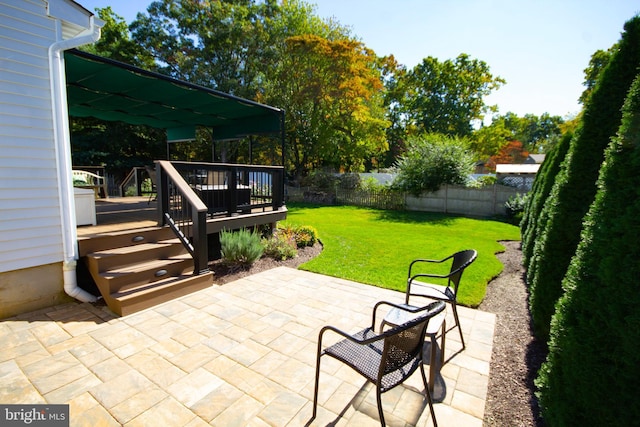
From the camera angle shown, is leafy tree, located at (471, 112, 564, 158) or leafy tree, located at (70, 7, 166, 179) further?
leafy tree, located at (471, 112, 564, 158)

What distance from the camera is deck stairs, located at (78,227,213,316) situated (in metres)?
3.55

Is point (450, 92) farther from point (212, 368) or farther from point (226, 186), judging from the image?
point (212, 368)

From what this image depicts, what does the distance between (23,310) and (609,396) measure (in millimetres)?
5366

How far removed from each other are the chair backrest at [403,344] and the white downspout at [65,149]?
12.9 feet

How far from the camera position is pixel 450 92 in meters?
29.2

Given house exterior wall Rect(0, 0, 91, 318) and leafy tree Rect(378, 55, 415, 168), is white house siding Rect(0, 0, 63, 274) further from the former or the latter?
leafy tree Rect(378, 55, 415, 168)

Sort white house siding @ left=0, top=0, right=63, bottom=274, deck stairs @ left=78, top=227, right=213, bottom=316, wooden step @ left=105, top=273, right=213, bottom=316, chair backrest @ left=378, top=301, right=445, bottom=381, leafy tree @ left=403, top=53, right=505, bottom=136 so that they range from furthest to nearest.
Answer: leafy tree @ left=403, top=53, right=505, bottom=136, deck stairs @ left=78, top=227, right=213, bottom=316, wooden step @ left=105, top=273, right=213, bottom=316, white house siding @ left=0, top=0, right=63, bottom=274, chair backrest @ left=378, top=301, right=445, bottom=381

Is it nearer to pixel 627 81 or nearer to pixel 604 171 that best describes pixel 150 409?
pixel 604 171

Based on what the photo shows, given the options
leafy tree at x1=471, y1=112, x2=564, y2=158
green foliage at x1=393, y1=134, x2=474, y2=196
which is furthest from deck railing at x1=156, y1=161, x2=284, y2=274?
leafy tree at x1=471, y1=112, x2=564, y2=158

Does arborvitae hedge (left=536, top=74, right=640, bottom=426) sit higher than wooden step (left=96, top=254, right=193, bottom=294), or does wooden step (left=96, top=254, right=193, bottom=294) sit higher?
arborvitae hedge (left=536, top=74, right=640, bottom=426)

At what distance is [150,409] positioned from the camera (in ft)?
6.79

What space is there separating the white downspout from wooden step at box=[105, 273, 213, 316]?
2.06 ft

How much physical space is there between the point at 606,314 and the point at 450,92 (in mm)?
32594

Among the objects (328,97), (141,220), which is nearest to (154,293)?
(141,220)
